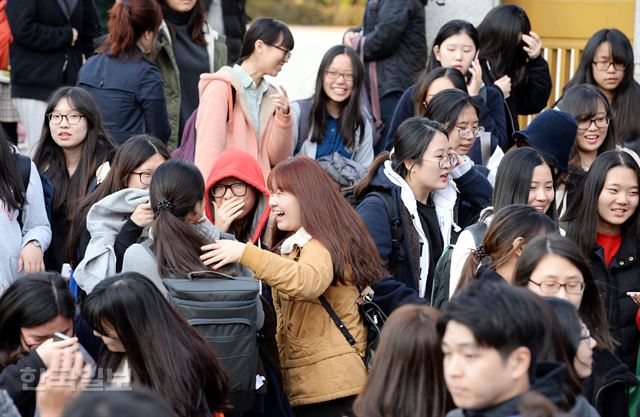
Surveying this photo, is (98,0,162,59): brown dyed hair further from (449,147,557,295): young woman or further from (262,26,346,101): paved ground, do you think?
(449,147,557,295): young woman

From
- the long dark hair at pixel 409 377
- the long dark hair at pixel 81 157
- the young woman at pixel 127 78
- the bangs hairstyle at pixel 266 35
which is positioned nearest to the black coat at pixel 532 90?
the bangs hairstyle at pixel 266 35

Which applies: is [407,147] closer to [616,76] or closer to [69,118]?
[69,118]

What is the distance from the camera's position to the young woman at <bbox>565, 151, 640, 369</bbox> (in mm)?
5855

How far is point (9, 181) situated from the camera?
5926 millimetres

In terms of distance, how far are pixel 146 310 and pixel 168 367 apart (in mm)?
240

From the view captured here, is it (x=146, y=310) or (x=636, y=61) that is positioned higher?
(x=636, y=61)

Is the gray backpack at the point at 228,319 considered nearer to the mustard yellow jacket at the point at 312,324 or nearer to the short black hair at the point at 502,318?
the mustard yellow jacket at the point at 312,324

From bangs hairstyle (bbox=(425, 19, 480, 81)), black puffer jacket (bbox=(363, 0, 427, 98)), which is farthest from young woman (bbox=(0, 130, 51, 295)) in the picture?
black puffer jacket (bbox=(363, 0, 427, 98))

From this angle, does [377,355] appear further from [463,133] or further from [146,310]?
[463,133]

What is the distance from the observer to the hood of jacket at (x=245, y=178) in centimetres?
602

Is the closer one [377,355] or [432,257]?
[377,355]

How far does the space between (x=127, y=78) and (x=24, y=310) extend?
340cm

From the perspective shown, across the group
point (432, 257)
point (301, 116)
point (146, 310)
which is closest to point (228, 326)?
point (146, 310)

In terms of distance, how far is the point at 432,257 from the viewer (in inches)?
236
